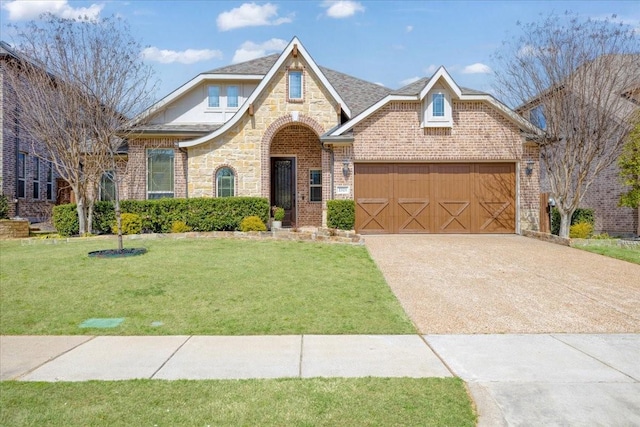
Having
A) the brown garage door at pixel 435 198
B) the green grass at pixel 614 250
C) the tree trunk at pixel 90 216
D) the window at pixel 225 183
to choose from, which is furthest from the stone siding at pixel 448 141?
the tree trunk at pixel 90 216

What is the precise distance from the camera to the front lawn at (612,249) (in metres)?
11.1

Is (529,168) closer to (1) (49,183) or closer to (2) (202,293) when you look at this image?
(2) (202,293)

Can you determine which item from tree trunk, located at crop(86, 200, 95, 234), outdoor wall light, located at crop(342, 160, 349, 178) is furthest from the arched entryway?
tree trunk, located at crop(86, 200, 95, 234)

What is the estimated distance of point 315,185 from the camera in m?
18.0

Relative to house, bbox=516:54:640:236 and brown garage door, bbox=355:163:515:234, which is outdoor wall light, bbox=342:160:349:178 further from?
house, bbox=516:54:640:236

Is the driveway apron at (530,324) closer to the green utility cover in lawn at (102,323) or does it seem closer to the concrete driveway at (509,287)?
the concrete driveway at (509,287)

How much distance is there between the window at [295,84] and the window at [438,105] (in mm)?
4911

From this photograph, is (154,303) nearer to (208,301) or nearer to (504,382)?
(208,301)

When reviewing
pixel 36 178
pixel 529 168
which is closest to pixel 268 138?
pixel 529 168

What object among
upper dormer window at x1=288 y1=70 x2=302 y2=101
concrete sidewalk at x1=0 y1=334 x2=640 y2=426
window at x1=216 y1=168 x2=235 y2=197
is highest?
upper dormer window at x1=288 y1=70 x2=302 y2=101

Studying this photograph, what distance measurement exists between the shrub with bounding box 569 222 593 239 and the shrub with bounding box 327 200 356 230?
23.5ft

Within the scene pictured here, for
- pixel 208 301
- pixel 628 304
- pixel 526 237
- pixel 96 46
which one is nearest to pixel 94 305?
pixel 208 301

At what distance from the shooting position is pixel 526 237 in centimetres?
1519

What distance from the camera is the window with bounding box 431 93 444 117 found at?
1564 centimetres
